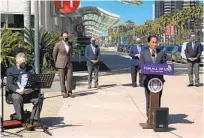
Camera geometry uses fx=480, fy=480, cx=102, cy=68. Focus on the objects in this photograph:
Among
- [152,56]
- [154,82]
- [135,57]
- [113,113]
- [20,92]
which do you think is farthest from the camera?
[135,57]

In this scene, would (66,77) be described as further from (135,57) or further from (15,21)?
(15,21)

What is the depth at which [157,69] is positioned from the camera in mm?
8719

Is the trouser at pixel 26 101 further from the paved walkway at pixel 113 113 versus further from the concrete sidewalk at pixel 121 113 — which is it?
the concrete sidewalk at pixel 121 113

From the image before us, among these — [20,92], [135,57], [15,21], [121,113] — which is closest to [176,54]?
[15,21]

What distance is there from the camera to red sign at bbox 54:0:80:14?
81.4 feet

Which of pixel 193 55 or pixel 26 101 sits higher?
pixel 193 55

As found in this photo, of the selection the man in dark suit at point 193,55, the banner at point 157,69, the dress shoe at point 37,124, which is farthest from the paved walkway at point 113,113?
the banner at point 157,69

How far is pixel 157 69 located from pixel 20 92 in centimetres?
249

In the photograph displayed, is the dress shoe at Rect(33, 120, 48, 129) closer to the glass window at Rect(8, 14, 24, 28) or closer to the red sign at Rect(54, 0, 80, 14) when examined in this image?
the glass window at Rect(8, 14, 24, 28)

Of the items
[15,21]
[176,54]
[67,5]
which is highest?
[67,5]

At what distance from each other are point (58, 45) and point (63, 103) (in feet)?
6.65

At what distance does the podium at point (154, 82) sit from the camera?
8.70m

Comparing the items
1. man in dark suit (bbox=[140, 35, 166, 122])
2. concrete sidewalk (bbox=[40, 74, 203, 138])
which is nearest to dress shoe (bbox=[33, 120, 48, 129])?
concrete sidewalk (bbox=[40, 74, 203, 138])

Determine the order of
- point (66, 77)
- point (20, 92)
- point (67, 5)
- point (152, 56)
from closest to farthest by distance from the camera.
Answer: point (20, 92) < point (152, 56) < point (66, 77) < point (67, 5)
